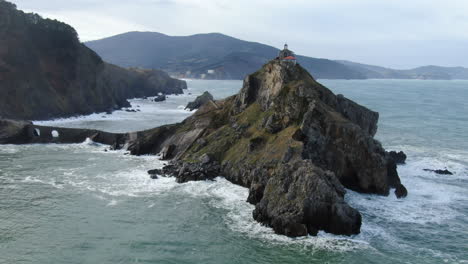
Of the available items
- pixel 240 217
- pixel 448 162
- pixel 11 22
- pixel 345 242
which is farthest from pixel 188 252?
pixel 11 22

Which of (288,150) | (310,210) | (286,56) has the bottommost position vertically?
(310,210)

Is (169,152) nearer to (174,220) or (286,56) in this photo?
(286,56)

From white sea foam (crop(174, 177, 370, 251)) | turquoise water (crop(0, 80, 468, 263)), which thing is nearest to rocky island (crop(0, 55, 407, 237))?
white sea foam (crop(174, 177, 370, 251))

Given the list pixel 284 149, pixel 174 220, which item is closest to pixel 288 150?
pixel 284 149

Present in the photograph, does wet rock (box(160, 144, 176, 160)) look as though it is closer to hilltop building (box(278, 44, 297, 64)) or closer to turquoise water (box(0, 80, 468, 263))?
turquoise water (box(0, 80, 468, 263))

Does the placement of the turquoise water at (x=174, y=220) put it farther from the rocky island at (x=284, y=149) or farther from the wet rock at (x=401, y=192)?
the rocky island at (x=284, y=149)

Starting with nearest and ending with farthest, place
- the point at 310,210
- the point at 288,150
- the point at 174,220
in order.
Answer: the point at 310,210
the point at 174,220
the point at 288,150

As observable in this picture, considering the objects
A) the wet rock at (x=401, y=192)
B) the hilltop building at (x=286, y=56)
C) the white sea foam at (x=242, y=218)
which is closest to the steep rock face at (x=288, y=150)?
the wet rock at (x=401, y=192)
